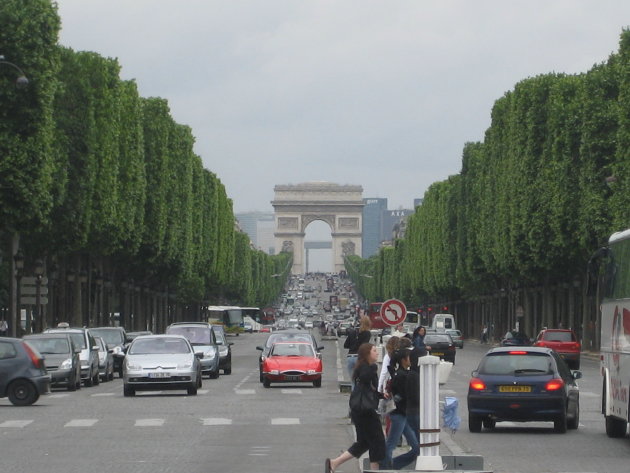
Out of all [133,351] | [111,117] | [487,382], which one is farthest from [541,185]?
[487,382]

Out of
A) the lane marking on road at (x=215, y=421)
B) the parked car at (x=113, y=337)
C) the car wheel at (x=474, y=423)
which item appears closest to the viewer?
the car wheel at (x=474, y=423)

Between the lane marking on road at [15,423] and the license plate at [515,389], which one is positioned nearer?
the license plate at [515,389]

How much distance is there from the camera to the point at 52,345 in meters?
46.1

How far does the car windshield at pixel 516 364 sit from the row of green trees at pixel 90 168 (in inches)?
1037

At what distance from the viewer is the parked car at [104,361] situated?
54.2 meters

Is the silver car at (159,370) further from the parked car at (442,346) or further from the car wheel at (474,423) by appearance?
the parked car at (442,346)

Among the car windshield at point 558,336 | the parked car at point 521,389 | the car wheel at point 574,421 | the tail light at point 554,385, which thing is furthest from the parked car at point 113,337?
the tail light at point 554,385

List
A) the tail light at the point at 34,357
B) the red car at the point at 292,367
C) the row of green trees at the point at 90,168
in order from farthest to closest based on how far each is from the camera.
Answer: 1. the row of green trees at the point at 90,168
2. the red car at the point at 292,367
3. the tail light at the point at 34,357

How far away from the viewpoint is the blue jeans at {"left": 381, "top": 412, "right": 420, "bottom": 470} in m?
19.3

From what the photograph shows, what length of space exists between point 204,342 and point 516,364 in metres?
27.1

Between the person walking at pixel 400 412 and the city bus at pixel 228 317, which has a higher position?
the city bus at pixel 228 317

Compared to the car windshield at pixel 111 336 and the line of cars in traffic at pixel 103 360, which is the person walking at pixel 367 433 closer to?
the line of cars in traffic at pixel 103 360

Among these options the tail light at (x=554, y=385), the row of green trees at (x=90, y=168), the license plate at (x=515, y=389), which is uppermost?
the row of green trees at (x=90, y=168)

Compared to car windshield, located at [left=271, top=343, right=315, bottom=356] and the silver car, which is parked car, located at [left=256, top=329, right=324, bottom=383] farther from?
the silver car
